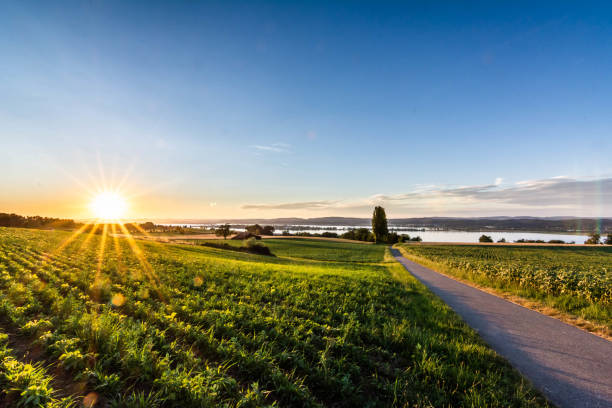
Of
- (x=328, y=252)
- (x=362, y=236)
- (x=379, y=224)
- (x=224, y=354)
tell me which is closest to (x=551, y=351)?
(x=224, y=354)

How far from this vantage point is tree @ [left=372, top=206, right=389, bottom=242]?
8806 cm

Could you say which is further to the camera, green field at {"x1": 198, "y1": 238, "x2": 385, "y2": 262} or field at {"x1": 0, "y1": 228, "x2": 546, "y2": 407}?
green field at {"x1": 198, "y1": 238, "x2": 385, "y2": 262}

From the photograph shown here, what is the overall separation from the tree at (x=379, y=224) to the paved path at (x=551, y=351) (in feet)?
261

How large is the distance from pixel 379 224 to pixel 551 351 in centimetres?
8495

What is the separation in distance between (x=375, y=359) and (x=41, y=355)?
20.0ft

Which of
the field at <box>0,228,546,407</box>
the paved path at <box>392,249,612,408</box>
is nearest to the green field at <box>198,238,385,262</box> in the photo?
the paved path at <box>392,249,612,408</box>

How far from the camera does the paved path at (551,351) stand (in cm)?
470

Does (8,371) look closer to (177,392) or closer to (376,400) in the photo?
(177,392)

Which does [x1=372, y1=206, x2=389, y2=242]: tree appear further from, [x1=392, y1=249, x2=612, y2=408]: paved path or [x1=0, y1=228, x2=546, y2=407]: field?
[x1=0, y1=228, x2=546, y2=407]: field

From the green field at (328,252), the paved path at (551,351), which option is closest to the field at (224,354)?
the paved path at (551,351)

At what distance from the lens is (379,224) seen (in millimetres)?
88500

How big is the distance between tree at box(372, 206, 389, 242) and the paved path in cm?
7969

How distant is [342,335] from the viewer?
5.95 m

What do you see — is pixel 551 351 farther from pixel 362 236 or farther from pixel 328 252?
pixel 362 236
